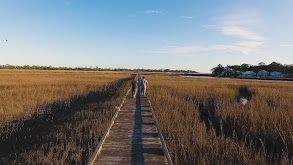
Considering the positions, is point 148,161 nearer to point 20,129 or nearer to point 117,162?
point 117,162

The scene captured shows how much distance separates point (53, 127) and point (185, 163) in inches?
227

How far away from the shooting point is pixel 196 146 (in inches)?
203

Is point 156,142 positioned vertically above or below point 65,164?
above

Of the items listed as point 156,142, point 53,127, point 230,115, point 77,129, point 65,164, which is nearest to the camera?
point 65,164

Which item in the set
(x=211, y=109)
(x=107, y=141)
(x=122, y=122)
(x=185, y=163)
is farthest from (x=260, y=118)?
(x=107, y=141)

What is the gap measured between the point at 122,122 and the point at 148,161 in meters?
3.25

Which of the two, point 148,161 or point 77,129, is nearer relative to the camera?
point 148,161

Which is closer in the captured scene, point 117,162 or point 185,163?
point 117,162

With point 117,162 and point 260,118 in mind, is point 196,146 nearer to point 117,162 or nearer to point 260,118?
point 117,162

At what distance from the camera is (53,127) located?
24.7 ft

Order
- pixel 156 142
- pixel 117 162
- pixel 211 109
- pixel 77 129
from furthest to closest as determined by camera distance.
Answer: pixel 211 109, pixel 77 129, pixel 156 142, pixel 117 162

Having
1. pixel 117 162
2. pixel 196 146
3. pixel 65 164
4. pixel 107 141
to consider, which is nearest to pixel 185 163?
pixel 196 146

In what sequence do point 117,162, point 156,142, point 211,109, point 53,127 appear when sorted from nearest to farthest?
point 117,162 → point 156,142 → point 53,127 → point 211,109

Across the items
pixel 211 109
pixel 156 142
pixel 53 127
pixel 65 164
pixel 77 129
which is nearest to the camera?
pixel 65 164
